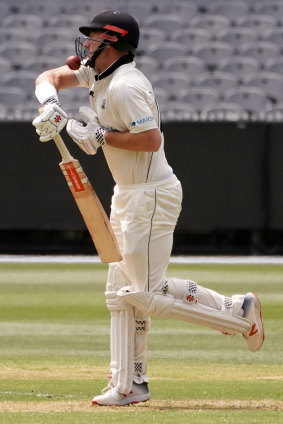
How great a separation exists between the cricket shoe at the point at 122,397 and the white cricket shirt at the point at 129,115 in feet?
3.82

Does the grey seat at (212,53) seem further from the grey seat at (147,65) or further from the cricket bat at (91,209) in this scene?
the cricket bat at (91,209)

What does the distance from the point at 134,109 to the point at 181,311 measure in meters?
1.15

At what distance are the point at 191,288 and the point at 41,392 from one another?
116 centimetres

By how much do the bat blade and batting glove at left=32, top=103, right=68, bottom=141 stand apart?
0.23m

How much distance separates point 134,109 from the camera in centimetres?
552

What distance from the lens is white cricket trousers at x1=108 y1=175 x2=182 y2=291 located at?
561 cm

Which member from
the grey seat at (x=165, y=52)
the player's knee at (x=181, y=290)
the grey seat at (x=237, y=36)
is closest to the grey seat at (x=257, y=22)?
the grey seat at (x=237, y=36)

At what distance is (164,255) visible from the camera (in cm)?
569

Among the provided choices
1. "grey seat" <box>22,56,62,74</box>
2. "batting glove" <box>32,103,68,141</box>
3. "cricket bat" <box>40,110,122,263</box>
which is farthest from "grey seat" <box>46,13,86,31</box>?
"batting glove" <box>32,103,68,141</box>

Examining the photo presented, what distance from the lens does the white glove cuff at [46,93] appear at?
579 cm

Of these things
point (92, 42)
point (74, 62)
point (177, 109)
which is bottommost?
point (177, 109)

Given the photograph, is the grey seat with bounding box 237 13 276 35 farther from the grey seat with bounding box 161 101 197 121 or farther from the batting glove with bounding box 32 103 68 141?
the batting glove with bounding box 32 103 68 141

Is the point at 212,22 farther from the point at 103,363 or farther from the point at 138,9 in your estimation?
the point at 103,363

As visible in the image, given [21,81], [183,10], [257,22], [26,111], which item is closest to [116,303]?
[26,111]
